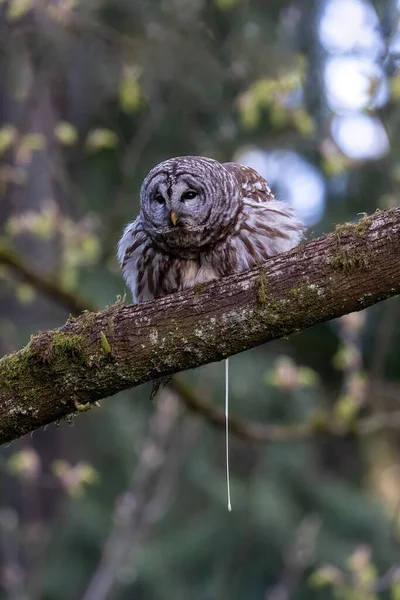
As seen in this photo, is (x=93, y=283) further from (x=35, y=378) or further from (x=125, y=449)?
(x=35, y=378)

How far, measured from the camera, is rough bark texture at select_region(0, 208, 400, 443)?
3.00 meters

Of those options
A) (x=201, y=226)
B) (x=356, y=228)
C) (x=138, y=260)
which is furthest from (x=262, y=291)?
(x=138, y=260)

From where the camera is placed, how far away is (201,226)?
13.0ft

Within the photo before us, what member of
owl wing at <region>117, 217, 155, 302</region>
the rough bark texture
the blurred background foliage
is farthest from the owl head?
the blurred background foliage

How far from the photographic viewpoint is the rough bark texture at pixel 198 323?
2996mm

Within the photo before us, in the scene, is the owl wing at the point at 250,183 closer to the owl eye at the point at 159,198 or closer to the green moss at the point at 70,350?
the owl eye at the point at 159,198

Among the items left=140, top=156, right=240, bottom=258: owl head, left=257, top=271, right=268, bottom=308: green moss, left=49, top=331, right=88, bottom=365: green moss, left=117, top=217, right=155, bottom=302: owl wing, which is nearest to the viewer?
left=257, top=271, right=268, bottom=308: green moss

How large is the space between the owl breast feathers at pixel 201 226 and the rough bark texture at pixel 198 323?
2.49 ft

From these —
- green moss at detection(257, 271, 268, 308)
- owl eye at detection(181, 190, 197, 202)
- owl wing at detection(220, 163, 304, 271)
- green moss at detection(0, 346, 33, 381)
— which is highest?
owl eye at detection(181, 190, 197, 202)

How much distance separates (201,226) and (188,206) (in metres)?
0.14

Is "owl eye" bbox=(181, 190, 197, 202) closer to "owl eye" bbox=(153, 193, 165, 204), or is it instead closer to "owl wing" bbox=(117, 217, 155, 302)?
"owl eye" bbox=(153, 193, 165, 204)

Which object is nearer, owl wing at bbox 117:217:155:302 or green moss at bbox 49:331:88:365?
green moss at bbox 49:331:88:365

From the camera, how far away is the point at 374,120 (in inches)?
246

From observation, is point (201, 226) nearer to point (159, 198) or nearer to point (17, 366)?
point (159, 198)
